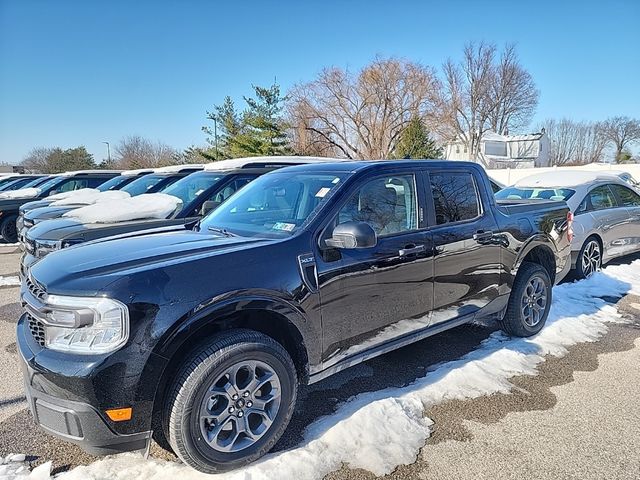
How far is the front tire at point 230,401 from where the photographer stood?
2.44 meters

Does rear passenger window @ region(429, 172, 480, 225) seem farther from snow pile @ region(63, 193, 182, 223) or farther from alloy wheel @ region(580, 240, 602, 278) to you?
alloy wheel @ region(580, 240, 602, 278)

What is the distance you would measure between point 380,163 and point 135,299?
7.25ft

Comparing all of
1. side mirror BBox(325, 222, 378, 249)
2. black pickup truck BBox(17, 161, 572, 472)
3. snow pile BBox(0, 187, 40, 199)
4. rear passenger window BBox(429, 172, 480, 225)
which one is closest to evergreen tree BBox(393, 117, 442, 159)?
snow pile BBox(0, 187, 40, 199)

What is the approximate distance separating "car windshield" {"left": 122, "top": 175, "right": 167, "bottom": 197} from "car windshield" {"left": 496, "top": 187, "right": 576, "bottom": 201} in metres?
6.87

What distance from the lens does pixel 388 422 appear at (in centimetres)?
313

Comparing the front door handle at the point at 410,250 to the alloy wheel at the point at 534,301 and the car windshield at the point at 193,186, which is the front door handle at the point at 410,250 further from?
the car windshield at the point at 193,186

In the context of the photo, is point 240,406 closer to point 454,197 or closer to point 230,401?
point 230,401

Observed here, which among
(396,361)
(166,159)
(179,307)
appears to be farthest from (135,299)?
(166,159)

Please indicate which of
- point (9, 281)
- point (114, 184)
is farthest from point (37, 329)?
point (114, 184)

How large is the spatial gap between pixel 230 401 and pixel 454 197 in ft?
8.70

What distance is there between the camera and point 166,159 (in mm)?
48906

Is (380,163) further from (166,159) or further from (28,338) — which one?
(166,159)

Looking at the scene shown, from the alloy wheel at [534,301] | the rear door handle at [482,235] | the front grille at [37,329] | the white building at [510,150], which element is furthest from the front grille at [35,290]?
the white building at [510,150]

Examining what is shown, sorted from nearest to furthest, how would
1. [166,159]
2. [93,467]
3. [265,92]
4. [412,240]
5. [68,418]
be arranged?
[68,418] → [93,467] → [412,240] → [265,92] → [166,159]
